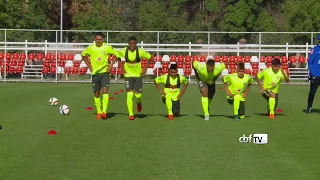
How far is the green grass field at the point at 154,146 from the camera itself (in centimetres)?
955

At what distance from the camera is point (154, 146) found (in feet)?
39.4

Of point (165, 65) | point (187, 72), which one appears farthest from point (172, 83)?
point (187, 72)

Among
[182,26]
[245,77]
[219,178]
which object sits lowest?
[219,178]

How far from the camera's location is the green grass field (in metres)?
9.55

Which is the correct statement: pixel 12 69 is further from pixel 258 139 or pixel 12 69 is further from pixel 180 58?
pixel 258 139

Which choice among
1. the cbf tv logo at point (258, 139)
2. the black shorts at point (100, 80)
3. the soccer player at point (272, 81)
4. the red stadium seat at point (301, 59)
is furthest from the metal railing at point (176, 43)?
the cbf tv logo at point (258, 139)

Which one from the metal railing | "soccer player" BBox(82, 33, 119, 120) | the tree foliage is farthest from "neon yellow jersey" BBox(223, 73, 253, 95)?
the tree foliage

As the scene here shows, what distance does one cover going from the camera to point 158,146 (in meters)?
12.0

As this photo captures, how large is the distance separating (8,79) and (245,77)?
77.1 ft

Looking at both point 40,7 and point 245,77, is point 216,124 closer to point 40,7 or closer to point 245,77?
point 245,77

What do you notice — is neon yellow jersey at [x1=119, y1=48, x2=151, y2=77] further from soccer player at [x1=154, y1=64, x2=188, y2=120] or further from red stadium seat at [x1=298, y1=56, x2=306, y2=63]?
red stadium seat at [x1=298, y1=56, x2=306, y2=63]

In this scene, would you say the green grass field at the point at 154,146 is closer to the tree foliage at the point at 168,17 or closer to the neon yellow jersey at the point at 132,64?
the neon yellow jersey at the point at 132,64

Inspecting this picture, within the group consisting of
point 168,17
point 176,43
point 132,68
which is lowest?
point 132,68

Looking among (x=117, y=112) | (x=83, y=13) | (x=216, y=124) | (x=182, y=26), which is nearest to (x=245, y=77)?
(x=216, y=124)
